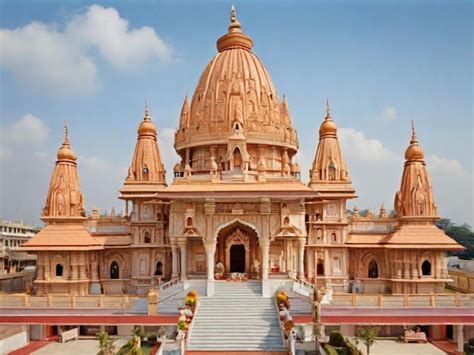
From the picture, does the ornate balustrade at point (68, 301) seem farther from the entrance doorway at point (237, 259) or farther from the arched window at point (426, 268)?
the arched window at point (426, 268)

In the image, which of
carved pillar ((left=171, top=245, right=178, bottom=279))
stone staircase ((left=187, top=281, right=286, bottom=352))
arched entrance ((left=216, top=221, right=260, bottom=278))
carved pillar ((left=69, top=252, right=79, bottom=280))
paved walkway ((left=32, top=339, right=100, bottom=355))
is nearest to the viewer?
stone staircase ((left=187, top=281, right=286, bottom=352))

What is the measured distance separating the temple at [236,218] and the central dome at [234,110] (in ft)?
0.25

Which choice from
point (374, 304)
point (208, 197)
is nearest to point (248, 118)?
point (208, 197)

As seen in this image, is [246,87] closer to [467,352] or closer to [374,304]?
[374,304]

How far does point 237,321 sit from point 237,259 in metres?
7.07

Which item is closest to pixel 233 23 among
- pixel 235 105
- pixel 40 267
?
pixel 235 105

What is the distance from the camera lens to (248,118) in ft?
99.3

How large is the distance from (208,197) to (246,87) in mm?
10330

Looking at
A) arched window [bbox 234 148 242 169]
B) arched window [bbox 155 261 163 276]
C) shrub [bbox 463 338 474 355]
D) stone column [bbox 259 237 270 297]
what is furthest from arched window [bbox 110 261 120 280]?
shrub [bbox 463 338 474 355]

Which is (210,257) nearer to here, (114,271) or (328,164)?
(114,271)

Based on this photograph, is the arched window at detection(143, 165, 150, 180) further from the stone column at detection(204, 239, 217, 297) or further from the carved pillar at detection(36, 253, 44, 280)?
the stone column at detection(204, 239, 217, 297)

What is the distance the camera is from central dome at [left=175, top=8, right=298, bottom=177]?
98.7ft

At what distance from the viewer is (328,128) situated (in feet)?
103

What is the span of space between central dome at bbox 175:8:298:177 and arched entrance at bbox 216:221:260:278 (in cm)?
465
